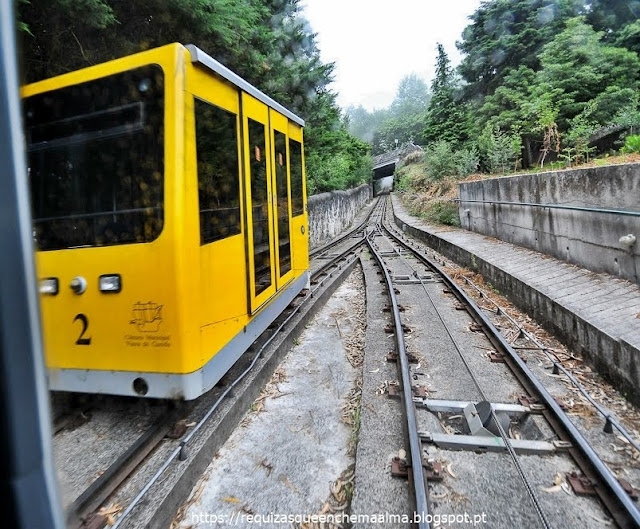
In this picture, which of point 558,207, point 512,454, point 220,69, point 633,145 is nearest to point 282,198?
point 220,69

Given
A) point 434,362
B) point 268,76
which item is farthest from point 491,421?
point 268,76

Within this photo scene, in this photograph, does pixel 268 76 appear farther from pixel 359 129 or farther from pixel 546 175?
pixel 359 129

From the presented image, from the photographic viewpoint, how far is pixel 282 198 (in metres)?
5.59

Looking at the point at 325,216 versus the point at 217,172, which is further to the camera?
the point at 325,216

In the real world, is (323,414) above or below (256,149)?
below

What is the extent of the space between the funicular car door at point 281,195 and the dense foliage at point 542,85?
855 cm

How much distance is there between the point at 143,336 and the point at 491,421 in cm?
293

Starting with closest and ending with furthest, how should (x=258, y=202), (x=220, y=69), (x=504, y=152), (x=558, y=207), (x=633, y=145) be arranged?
(x=220, y=69), (x=258, y=202), (x=558, y=207), (x=633, y=145), (x=504, y=152)

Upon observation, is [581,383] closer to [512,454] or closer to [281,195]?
[512,454]

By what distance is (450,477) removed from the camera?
9.54 feet

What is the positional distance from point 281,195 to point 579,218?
508cm

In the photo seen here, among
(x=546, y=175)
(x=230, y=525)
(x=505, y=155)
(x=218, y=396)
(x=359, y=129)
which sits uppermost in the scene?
(x=359, y=129)

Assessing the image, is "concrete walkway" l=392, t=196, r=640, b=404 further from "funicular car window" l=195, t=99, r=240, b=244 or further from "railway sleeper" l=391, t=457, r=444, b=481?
"funicular car window" l=195, t=99, r=240, b=244

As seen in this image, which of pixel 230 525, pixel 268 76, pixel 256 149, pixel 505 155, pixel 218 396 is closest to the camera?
pixel 230 525
